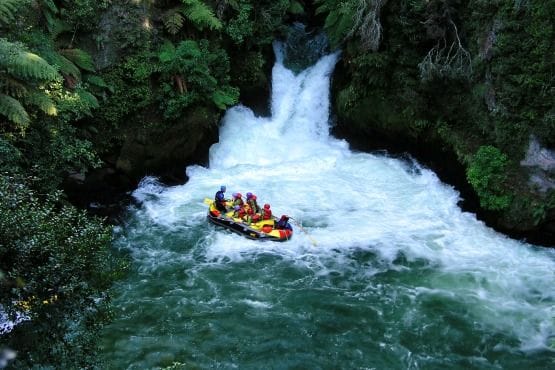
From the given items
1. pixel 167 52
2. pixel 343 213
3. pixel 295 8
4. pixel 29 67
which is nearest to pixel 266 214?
pixel 343 213

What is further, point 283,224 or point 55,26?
point 55,26

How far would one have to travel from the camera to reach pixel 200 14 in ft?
48.3

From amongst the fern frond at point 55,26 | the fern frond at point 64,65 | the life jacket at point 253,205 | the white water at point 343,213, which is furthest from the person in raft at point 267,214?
the fern frond at point 55,26

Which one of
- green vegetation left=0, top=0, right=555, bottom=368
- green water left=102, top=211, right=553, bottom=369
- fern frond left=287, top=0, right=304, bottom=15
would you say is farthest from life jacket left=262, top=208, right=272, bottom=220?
fern frond left=287, top=0, right=304, bottom=15

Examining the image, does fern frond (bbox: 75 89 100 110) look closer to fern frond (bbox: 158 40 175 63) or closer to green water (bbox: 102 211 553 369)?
fern frond (bbox: 158 40 175 63)

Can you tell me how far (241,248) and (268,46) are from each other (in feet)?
29.1

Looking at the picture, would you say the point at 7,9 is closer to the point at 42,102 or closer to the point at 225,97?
the point at 42,102

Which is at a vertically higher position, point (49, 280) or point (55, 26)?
point (55, 26)

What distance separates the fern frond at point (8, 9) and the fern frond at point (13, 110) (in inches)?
72.7

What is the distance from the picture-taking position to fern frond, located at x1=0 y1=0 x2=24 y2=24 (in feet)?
36.0

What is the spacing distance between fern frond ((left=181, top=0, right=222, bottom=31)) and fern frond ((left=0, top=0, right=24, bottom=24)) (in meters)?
4.66

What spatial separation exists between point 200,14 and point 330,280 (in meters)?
8.30

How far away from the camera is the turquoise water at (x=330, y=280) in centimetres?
938

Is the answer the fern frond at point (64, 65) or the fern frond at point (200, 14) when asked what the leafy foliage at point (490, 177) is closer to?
the fern frond at point (200, 14)
